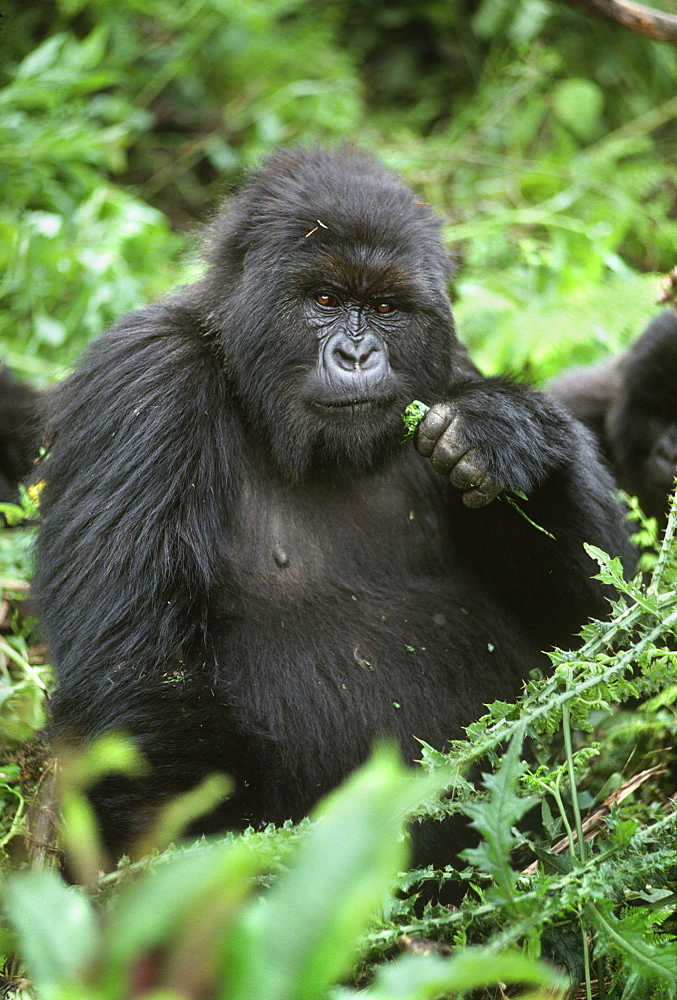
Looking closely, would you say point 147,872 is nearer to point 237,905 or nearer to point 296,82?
point 237,905

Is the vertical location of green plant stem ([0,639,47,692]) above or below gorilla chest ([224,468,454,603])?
below

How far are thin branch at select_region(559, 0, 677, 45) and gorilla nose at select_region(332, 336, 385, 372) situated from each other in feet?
5.83

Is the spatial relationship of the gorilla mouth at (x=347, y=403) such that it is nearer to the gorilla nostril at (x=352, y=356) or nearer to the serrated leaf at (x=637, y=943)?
the gorilla nostril at (x=352, y=356)

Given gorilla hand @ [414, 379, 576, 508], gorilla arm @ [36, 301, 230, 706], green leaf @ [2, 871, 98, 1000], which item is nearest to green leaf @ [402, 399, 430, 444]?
gorilla hand @ [414, 379, 576, 508]

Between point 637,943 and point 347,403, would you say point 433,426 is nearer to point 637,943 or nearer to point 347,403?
point 347,403

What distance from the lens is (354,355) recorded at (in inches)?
98.8

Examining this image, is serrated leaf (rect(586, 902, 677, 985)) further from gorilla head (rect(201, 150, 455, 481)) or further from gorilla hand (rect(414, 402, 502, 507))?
gorilla head (rect(201, 150, 455, 481))

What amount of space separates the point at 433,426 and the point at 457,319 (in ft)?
7.94

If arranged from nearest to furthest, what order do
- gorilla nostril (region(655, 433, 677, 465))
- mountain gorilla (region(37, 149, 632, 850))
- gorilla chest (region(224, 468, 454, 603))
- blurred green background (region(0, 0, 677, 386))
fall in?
mountain gorilla (region(37, 149, 632, 850)) → gorilla chest (region(224, 468, 454, 603)) → gorilla nostril (region(655, 433, 677, 465)) → blurred green background (region(0, 0, 677, 386))

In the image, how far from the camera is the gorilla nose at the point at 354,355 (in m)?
2.51

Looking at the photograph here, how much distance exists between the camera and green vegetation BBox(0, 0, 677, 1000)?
819mm

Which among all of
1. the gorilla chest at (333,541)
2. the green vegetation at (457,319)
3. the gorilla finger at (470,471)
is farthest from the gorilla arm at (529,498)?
the green vegetation at (457,319)

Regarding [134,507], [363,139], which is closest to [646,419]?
[134,507]

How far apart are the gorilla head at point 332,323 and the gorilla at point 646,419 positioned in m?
1.28
